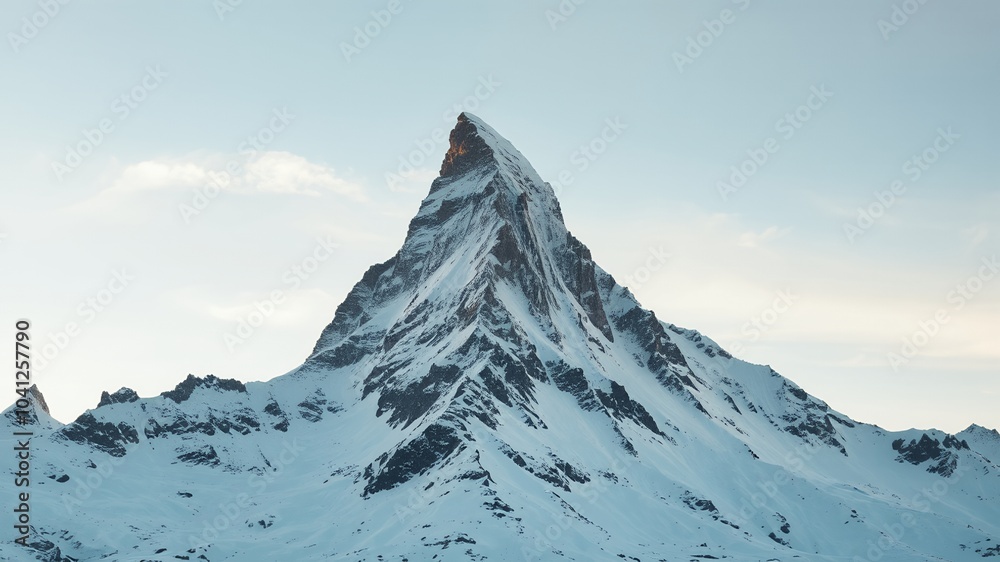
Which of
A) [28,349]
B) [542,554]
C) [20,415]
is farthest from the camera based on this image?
[542,554]

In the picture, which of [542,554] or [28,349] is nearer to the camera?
[28,349]

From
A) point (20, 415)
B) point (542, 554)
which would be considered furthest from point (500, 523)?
point (20, 415)

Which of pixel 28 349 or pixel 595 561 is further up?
pixel 28 349

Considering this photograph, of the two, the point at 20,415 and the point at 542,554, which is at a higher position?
the point at 20,415

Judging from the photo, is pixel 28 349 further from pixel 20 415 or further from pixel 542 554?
pixel 542 554

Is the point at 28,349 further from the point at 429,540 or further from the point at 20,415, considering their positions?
the point at 429,540

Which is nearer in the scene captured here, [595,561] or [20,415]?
[20,415]

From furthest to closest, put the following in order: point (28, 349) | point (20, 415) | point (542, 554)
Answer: point (542, 554), point (20, 415), point (28, 349)

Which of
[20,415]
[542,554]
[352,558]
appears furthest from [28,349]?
[542,554]
